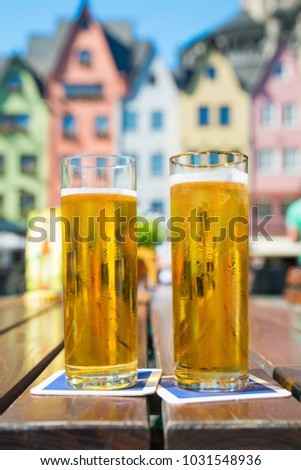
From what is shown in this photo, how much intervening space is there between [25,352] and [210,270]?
63 centimetres

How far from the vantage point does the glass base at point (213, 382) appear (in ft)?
3.49

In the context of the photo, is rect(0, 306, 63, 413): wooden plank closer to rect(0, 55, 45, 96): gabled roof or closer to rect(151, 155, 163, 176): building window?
rect(151, 155, 163, 176): building window

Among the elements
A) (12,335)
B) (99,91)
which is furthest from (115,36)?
(12,335)

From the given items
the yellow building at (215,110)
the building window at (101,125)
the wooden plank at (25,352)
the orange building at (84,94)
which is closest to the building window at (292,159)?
the yellow building at (215,110)

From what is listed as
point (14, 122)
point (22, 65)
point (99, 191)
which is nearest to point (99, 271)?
point (99, 191)

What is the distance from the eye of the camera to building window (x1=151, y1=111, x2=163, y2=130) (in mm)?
23766

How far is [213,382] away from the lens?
1.07 metres

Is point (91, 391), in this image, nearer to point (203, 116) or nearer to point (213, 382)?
point (213, 382)

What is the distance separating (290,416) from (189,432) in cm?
16

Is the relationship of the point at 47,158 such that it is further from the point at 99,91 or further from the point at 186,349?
the point at 186,349

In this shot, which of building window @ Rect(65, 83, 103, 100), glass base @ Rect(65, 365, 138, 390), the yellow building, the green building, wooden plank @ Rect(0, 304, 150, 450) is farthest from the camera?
building window @ Rect(65, 83, 103, 100)

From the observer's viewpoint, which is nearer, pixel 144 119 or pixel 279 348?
pixel 279 348

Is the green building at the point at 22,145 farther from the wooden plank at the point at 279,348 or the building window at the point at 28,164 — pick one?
the wooden plank at the point at 279,348

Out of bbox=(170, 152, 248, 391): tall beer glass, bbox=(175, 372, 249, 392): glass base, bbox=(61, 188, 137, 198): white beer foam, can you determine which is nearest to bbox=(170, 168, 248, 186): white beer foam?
bbox=(170, 152, 248, 391): tall beer glass
